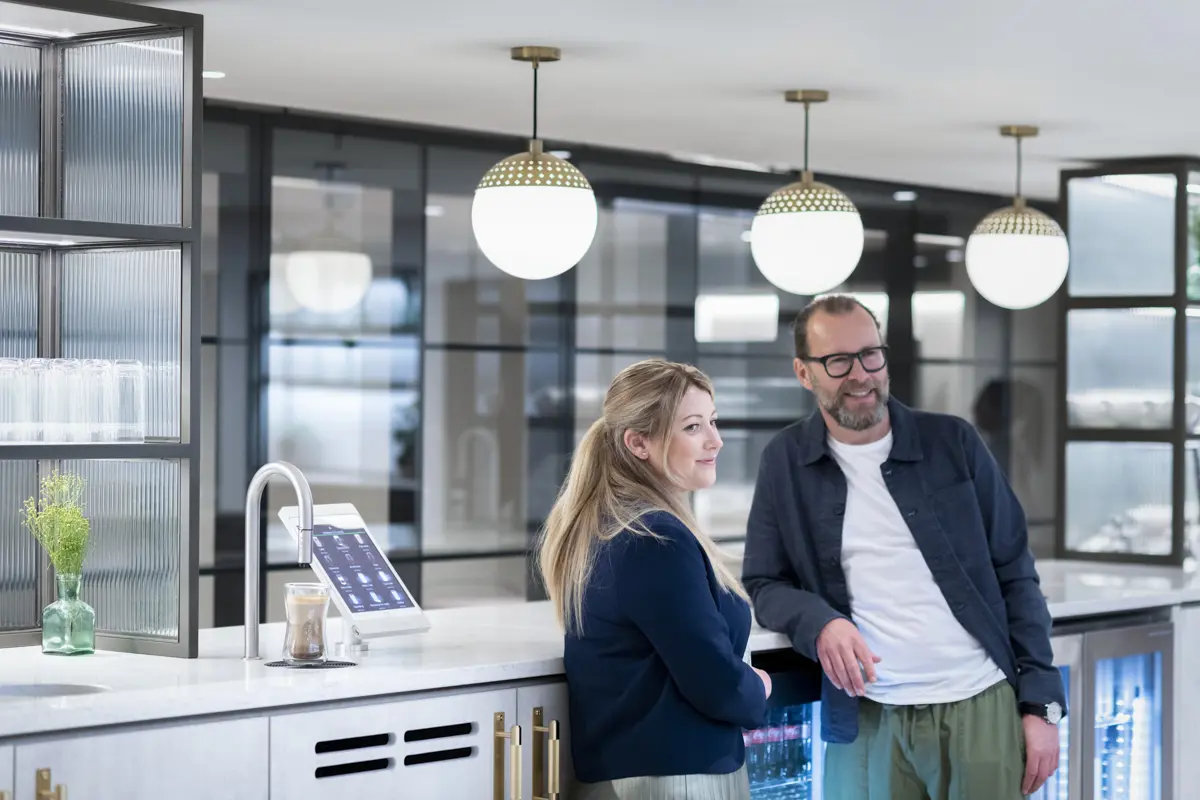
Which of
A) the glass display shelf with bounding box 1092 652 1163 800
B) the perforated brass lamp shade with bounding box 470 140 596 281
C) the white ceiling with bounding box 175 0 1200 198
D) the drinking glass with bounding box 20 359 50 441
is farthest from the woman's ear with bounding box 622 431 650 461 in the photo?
the glass display shelf with bounding box 1092 652 1163 800

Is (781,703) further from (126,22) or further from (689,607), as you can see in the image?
(126,22)

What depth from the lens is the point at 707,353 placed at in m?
7.01

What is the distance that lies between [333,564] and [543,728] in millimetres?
555

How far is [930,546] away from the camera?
3262 mm

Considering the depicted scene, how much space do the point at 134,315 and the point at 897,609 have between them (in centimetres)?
168

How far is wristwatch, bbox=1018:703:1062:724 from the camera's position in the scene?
10.7 ft

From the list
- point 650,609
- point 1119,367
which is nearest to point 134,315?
point 650,609

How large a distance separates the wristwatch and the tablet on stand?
4.08ft

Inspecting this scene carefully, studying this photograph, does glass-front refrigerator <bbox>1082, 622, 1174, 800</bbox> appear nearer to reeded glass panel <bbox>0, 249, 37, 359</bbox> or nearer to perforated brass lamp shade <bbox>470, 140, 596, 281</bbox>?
perforated brass lamp shade <bbox>470, 140, 596, 281</bbox>

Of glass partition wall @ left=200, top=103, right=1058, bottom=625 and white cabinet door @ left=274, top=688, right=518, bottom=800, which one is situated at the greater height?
glass partition wall @ left=200, top=103, right=1058, bottom=625

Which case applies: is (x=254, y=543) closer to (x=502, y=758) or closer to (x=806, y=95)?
(x=502, y=758)

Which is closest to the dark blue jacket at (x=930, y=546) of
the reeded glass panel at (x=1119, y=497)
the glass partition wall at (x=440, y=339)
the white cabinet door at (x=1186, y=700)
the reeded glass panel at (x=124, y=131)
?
the white cabinet door at (x=1186, y=700)

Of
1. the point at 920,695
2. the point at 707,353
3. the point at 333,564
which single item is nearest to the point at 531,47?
the point at 333,564

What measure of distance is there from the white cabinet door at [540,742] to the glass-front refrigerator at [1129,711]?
5.39 ft
